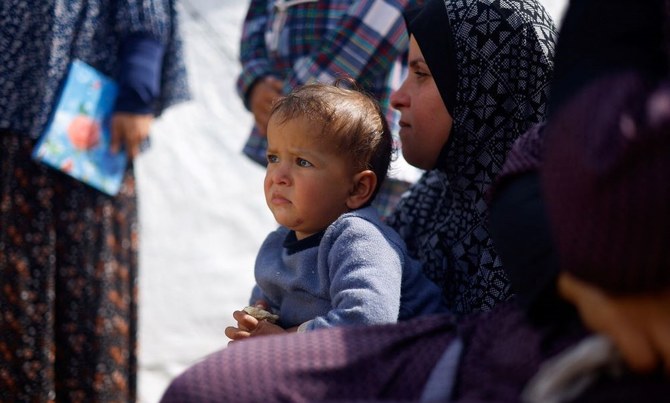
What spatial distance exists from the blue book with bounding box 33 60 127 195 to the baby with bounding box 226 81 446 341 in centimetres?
116

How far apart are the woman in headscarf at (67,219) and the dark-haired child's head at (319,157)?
1248 mm

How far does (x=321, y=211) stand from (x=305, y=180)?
0.08m

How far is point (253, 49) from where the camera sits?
330 cm

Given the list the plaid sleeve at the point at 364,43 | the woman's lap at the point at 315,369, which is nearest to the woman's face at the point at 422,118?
the plaid sleeve at the point at 364,43

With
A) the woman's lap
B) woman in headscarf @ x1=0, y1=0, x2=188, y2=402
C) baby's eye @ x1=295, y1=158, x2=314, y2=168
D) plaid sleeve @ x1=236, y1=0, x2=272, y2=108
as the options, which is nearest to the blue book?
woman in headscarf @ x1=0, y1=0, x2=188, y2=402

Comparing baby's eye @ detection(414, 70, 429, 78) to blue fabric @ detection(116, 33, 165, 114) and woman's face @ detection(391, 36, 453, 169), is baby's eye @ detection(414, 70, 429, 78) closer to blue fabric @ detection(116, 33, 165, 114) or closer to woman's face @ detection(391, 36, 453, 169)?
woman's face @ detection(391, 36, 453, 169)

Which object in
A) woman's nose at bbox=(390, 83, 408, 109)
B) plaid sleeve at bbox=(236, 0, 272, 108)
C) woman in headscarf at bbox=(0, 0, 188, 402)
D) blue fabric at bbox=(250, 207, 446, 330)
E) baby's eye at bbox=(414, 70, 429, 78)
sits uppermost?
baby's eye at bbox=(414, 70, 429, 78)

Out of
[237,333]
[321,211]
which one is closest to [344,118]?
[321,211]

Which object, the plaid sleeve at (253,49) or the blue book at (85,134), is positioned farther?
the plaid sleeve at (253,49)

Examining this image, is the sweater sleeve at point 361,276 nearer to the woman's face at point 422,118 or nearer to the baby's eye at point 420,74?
the woman's face at point 422,118

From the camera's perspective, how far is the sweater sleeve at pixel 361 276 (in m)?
1.68

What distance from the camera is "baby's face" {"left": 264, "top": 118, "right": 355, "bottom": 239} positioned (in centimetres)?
195

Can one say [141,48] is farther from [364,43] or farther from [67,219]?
[364,43]

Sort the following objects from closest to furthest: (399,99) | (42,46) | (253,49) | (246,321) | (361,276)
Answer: (361,276) < (246,321) < (399,99) < (42,46) < (253,49)
